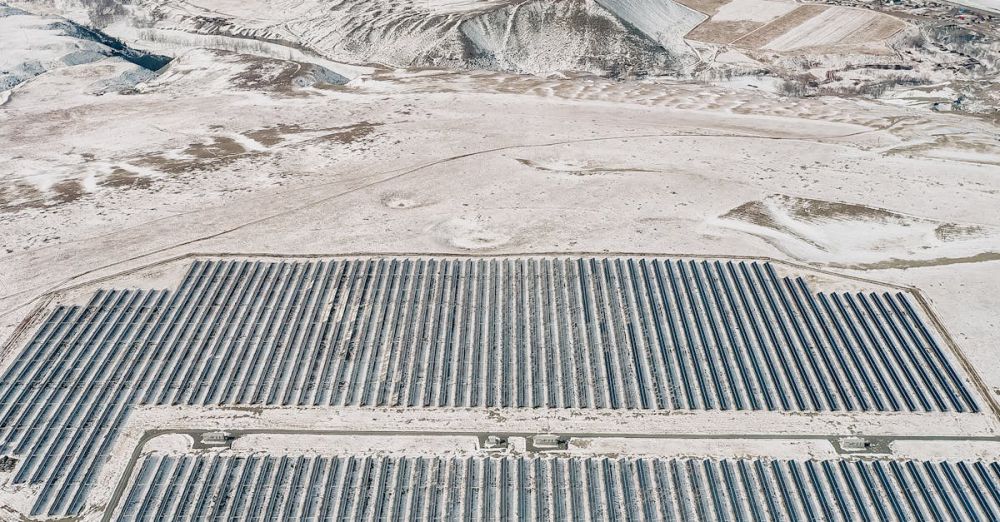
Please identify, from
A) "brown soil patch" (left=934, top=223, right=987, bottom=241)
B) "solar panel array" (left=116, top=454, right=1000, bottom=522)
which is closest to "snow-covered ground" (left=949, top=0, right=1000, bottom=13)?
"brown soil patch" (left=934, top=223, right=987, bottom=241)

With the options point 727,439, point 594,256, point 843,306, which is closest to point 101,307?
point 594,256

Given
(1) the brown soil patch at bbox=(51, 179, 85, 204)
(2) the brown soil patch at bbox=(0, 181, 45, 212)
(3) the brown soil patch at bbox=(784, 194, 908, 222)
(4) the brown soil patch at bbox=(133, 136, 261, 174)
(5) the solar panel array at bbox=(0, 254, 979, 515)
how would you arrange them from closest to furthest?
(5) the solar panel array at bbox=(0, 254, 979, 515)
(3) the brown soil patch at bbox=(784, 194, 908, 222)
(2) the brown soil patch at bbox=(0, 181, 45, 212)
(1) the brown soil patch at bbox=(51, 179, 85, 204)
(4) the brown soil patch at bbox=(133, 136, 261, 174)

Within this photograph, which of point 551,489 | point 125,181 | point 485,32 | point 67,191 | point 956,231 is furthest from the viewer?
point 485,32

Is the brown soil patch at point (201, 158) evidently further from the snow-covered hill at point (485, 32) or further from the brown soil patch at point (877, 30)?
the brown soil patch at point (877, 30)

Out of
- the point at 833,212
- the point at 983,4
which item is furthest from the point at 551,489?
the point at 983,4

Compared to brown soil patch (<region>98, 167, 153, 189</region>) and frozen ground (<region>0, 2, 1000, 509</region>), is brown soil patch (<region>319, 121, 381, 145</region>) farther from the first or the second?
brown soil patch (<region>98, 167, 153, 189</region>)

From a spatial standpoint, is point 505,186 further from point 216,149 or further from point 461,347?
point 216,149
